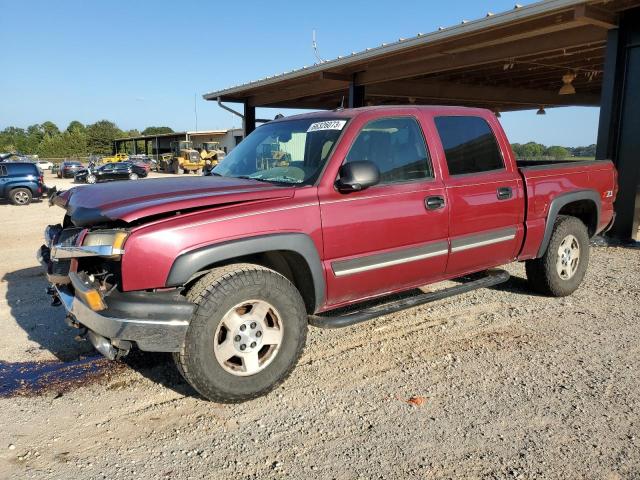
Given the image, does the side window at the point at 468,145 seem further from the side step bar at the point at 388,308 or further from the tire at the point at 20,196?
the tire at the point at 20,196

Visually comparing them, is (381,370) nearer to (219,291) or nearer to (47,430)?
(219,291)

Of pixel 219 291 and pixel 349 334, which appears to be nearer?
pixel 219 291

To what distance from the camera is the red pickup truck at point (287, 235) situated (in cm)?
280

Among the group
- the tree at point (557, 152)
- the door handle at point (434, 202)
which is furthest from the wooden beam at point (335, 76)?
the door handle at point (434, 202)

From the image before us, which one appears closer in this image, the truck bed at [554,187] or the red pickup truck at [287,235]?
the red pickup truck at [287,235]

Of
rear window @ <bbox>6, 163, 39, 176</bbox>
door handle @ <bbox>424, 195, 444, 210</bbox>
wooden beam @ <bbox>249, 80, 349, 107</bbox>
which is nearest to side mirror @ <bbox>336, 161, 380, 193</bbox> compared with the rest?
door handle @ <bbox>424, 195, 444, 210</bbox>

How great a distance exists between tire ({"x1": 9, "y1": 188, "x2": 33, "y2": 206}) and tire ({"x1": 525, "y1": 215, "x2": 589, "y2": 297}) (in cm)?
1777

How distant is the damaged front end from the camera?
107 inches

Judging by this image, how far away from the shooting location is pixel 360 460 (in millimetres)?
2551

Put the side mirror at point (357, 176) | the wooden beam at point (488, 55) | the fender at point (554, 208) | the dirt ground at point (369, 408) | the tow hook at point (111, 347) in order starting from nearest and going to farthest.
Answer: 1. the dirt ground at point (369, 408)
2. the tow hook at point (111, 347)
3. the side mirror at point (357, 176)
4. the fender at point (554, 208)
5. the wooden beam at point (488, 55)

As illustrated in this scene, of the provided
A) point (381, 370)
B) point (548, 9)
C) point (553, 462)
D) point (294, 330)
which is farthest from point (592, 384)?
point (548, 9)

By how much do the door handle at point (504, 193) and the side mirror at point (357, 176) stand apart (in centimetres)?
154

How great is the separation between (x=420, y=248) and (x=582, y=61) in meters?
11.5

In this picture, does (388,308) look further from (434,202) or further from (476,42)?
(476,42)
